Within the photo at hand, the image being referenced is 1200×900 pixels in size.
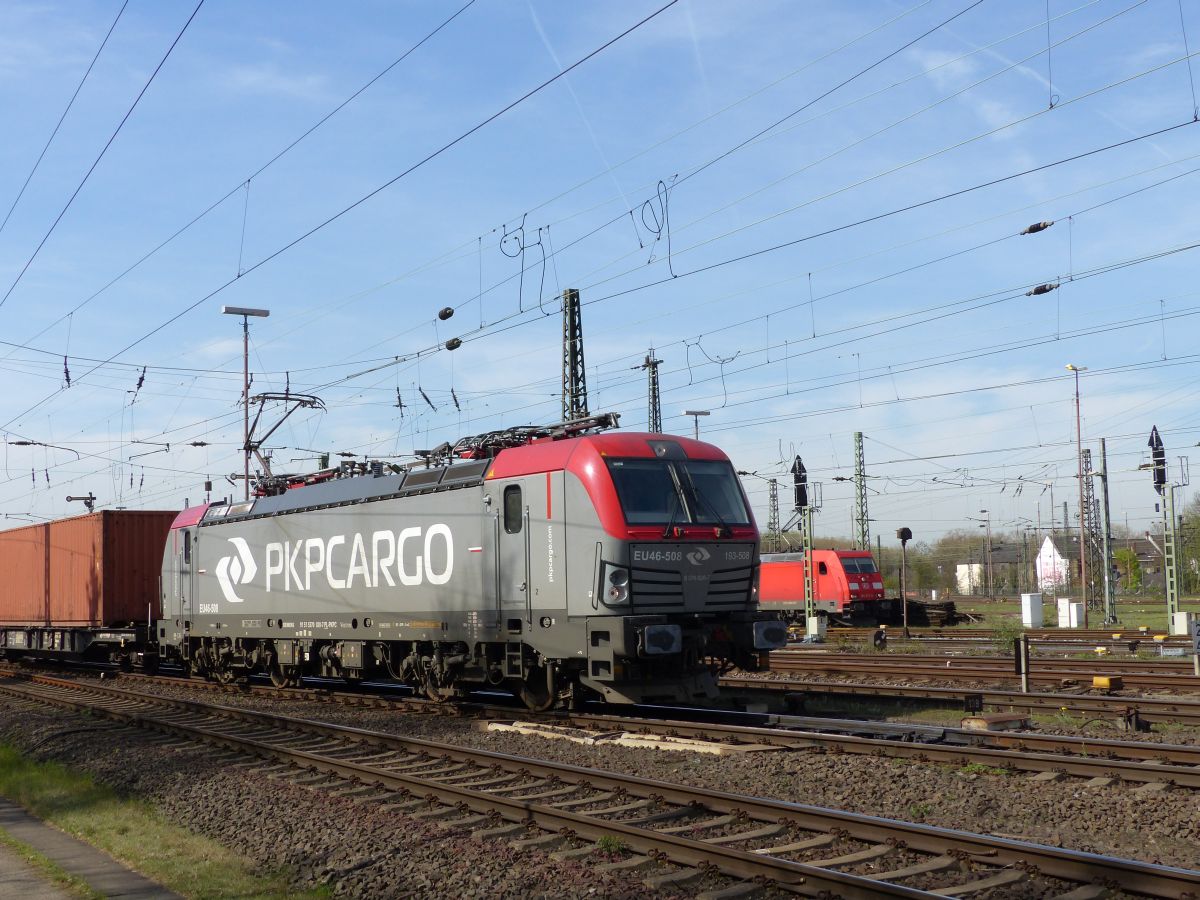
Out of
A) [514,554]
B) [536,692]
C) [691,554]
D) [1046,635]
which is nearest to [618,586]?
[691,554]

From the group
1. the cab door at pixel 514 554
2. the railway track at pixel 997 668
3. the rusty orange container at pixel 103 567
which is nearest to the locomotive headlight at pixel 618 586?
the cab door at pixel 514 554

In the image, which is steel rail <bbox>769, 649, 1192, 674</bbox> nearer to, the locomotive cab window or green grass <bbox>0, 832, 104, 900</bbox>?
the locomotive cab window

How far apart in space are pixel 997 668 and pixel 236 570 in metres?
14.5

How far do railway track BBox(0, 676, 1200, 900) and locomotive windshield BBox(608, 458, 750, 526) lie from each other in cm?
382

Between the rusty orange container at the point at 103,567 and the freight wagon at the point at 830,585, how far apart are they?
20475 mm

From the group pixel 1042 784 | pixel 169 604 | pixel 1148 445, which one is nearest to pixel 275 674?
pixel 169 604

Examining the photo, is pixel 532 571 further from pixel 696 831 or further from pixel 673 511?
pixel 696 831

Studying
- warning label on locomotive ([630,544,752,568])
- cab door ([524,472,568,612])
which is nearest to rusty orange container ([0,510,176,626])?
cab door ([524,472,568,612])

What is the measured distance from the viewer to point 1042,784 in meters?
9.95

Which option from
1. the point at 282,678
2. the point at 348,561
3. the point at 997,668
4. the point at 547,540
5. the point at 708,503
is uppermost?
the point at 708,503

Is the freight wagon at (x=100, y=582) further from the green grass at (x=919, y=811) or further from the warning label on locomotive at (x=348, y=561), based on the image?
the green grass at (x=919, y=811)

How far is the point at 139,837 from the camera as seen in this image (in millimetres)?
9586

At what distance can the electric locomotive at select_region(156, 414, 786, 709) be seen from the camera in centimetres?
1398

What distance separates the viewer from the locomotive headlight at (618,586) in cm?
1371
